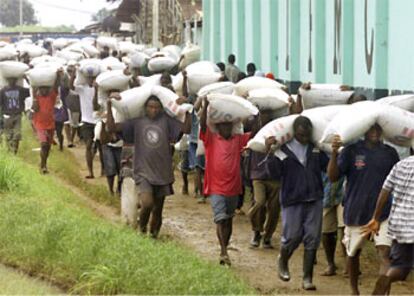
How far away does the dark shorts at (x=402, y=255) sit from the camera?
7.27 meters

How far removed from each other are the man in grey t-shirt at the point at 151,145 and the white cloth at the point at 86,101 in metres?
5.02

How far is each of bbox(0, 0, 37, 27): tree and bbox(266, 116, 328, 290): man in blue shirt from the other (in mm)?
102803

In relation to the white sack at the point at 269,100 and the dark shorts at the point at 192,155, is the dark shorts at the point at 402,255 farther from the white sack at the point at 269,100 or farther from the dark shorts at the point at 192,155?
the dark shorts at the point at 192,155

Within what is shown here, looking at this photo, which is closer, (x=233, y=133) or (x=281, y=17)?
(x=233, y=133)

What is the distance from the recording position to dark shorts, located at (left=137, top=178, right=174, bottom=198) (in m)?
10.1

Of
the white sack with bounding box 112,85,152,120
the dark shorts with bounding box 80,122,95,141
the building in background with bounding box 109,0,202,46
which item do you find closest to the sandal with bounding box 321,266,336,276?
the white sack with bounding box 112,85,152,120

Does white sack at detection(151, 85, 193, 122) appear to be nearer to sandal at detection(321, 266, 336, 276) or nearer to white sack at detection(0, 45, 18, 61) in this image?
sandal at detection(321, 266, 336, 276)

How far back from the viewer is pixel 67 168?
1652cm

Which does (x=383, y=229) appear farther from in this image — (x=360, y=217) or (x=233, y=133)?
(x=233, y=133)

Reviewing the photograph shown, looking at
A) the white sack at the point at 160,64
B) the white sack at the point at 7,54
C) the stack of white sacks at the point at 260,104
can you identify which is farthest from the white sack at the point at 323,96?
the white sack at the point at 7,54

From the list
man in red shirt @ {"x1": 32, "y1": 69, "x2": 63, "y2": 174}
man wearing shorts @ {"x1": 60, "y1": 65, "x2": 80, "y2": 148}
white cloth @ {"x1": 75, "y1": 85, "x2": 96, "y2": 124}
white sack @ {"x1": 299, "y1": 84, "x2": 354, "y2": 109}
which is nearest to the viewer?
white sack @ {"x1": 299, "y1": 84, "x2": 354, "y2": 109}

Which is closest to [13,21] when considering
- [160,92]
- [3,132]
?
[3,132]

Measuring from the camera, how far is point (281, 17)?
16000 millimetres

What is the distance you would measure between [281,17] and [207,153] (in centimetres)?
682
